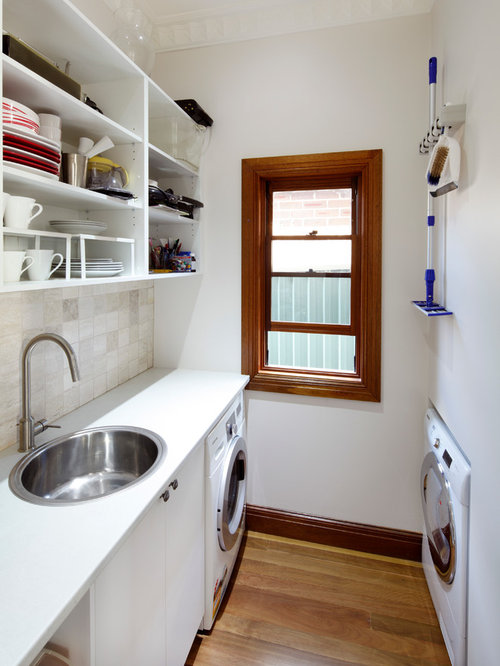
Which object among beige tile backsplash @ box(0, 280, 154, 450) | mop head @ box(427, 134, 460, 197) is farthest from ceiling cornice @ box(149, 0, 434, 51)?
beige tile backsplash @ box(0, 280, 154, 450)

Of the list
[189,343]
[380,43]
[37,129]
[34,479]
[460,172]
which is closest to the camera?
[37,129]

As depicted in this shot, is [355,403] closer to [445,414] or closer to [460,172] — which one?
[445,414]

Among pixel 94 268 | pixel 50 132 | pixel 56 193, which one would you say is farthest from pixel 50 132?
pixel 94 268

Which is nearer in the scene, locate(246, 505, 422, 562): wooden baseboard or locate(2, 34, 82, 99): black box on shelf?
locate(2, 34, 82, 99): black box on shelf

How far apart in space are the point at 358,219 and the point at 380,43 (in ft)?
2.72

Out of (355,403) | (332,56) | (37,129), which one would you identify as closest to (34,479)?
(37,129)

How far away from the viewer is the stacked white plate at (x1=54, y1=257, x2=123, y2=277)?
1.31 metres

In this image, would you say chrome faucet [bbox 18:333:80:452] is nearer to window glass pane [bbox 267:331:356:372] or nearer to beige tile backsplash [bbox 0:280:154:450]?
beige tile backsplash [bbox 0:280:154:450]

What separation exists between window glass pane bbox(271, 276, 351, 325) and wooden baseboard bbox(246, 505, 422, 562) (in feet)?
3.62

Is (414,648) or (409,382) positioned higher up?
(409,382)

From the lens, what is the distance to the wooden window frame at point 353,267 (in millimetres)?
2014

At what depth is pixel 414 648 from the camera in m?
1.58

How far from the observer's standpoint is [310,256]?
2271mm

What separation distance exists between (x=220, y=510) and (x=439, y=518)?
0.88 metres
